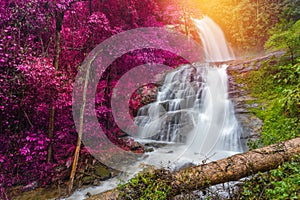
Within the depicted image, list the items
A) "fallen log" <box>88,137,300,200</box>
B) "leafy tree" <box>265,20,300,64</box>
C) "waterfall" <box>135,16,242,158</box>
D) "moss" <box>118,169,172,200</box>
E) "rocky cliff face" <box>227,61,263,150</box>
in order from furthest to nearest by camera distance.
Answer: "waterfall" <box>135,16,242,158</box>
"leafy tree" <box>265,20,300,64</box>
"rocky cliff face" <box>227,61,263,150</box>
"fallen log" <box>88,137,300,200</box>
"moss" <box>118,169,172,200</box>

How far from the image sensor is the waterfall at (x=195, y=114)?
6.43 metres

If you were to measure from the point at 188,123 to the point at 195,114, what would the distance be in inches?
21.4

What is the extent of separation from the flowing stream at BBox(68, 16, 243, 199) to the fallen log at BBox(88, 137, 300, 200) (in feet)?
6.80

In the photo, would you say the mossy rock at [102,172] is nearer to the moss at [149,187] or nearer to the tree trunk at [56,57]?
the tree trunk at [56,57]

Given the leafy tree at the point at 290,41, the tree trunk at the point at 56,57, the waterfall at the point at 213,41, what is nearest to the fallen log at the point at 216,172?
the tree trunk at the point at 56,57

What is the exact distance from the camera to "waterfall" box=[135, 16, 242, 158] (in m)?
6.43

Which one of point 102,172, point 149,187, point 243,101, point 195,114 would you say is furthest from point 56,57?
point 243,101

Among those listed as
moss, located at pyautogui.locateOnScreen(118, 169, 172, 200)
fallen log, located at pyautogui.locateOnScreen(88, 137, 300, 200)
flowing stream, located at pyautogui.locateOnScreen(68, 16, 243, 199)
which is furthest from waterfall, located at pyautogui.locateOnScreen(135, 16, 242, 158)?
moss, located at pyautogui.locateOnScreen(118, 169, 172, 200)

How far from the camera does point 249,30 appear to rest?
14.4m

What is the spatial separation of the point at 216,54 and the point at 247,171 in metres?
14.1

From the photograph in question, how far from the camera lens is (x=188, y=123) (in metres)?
7.57

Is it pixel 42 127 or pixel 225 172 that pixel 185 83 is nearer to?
pixel 42 127

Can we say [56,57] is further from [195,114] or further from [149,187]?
[195,114]

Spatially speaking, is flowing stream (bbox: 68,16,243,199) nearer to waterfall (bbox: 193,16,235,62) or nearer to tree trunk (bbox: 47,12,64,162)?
tree trunk (bbox: 47,12,64,162)
